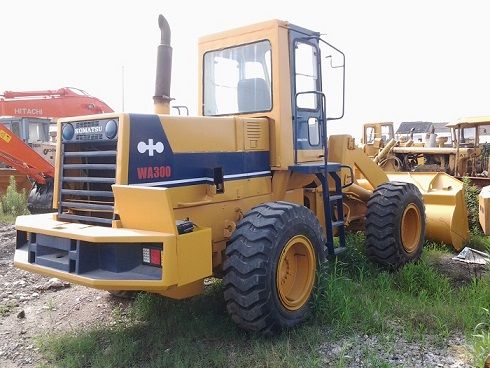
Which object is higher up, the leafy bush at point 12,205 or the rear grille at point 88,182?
the rear grille at point 88,182

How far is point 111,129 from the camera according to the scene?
4.02 m

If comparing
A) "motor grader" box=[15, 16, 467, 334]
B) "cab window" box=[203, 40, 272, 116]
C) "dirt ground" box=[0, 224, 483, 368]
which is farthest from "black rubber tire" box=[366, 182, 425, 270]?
"cab window" box=[203, 40, 272, 116]

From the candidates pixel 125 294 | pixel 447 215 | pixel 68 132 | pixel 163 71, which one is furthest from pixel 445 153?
pixel 68 132

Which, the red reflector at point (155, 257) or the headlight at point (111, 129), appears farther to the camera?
the headlight at point (111, 129)

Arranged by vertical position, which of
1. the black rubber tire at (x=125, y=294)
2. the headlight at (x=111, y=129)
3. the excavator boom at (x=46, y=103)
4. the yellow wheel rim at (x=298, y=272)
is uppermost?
the excavator boom at (x=46, y=103)

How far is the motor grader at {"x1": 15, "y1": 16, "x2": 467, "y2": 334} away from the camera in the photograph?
372 centimetres

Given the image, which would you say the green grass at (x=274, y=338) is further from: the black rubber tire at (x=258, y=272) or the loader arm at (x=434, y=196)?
the loader arm at (x=434, y=196)

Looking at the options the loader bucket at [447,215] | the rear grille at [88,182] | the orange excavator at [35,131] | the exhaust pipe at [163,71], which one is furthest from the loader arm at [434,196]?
the orange excavator at [35,131]

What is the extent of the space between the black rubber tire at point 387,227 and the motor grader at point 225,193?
14 millimetres

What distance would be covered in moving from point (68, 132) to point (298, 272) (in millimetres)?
2399

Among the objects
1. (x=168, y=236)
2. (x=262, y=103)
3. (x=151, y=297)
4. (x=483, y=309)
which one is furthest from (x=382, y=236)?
(x=168, y=236)

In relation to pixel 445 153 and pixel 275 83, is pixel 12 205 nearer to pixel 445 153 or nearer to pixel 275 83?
pixel 275 83

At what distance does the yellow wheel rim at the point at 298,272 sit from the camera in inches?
172

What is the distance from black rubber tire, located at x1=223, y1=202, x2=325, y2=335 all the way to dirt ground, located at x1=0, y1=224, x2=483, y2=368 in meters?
0.50
